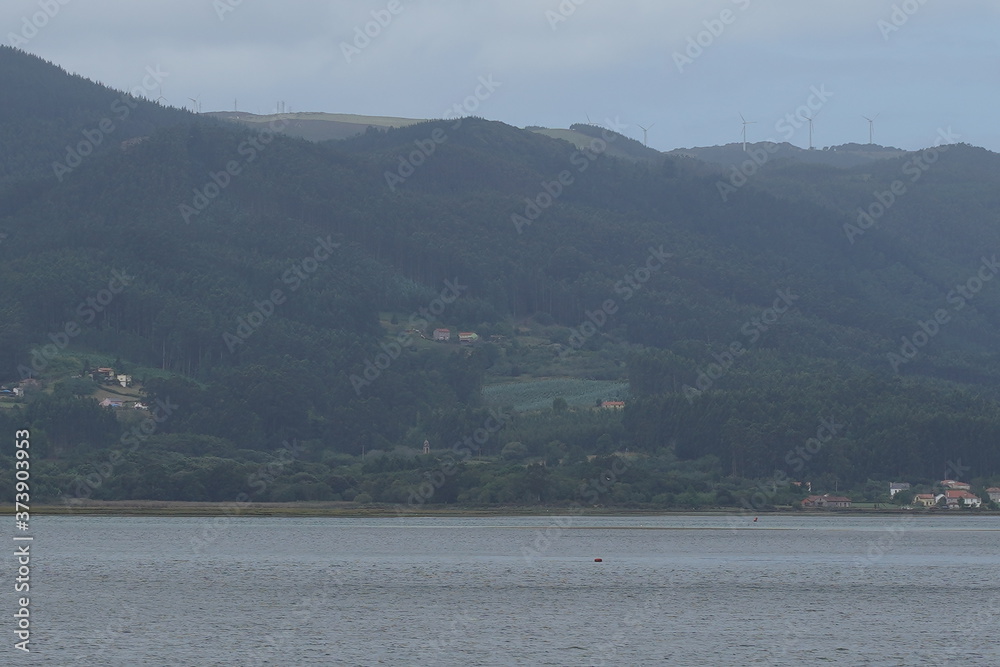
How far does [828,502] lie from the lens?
177 metres

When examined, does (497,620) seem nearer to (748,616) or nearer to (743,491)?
(748,616)

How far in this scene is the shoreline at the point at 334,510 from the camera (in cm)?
15788

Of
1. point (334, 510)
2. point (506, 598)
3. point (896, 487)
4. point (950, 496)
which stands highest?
point (896, 487)

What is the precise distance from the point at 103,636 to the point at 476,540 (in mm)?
62315

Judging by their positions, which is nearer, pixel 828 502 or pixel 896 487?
pixel 828 502

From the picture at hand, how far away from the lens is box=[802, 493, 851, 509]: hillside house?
176125 mm

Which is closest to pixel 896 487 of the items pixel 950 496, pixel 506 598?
pixel 950 496

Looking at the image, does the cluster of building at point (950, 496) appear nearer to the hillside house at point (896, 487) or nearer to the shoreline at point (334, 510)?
the hillside house at point (896, 487)

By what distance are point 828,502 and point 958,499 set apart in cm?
1612

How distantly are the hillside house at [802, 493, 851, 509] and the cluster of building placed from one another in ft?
24.3

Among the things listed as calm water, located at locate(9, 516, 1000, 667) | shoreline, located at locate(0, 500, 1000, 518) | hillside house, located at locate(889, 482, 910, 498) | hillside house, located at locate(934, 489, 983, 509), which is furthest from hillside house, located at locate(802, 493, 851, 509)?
calm water, located at locate(9, 516, 1000, 667)

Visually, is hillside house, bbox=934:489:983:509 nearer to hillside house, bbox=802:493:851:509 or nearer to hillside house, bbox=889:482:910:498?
hillside house, bbox=889:482:910:498

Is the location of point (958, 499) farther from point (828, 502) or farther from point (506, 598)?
point (506, 598)

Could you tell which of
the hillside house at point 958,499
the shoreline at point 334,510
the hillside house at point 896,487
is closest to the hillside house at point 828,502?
the shoreline at point 334,510
